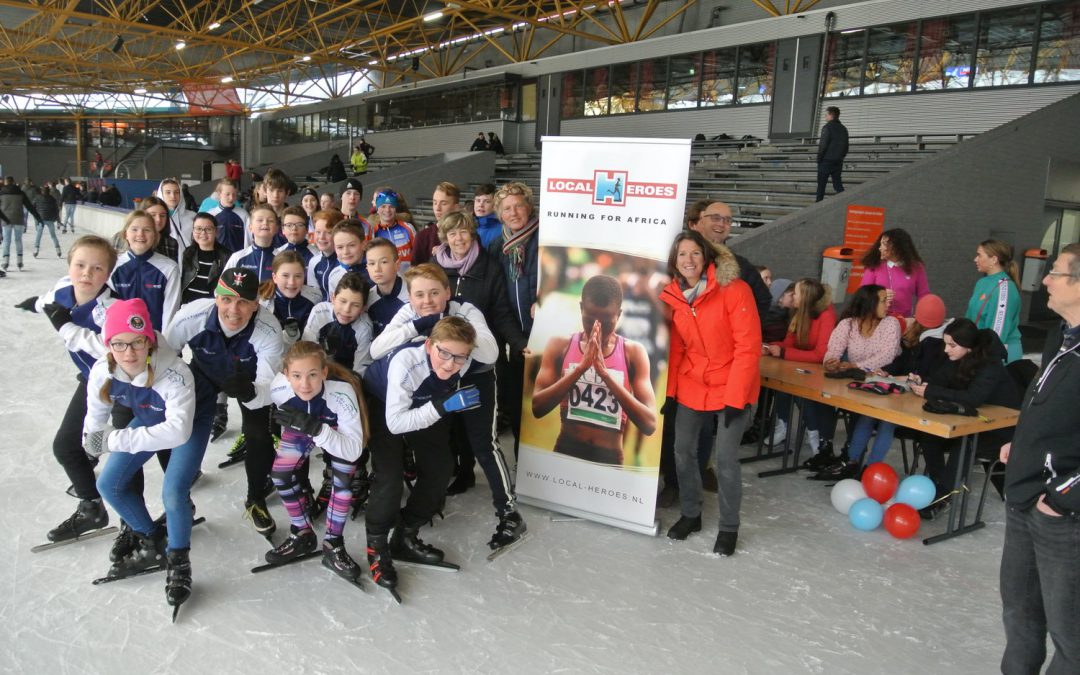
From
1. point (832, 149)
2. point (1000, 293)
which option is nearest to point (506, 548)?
point (1000, 293)

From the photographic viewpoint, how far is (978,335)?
359cm

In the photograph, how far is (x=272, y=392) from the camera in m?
2.85

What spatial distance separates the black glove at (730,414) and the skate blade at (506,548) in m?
1.09

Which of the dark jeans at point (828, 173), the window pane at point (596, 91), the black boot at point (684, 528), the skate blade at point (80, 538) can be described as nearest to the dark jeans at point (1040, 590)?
Answer: the black boot at point (684, 528)

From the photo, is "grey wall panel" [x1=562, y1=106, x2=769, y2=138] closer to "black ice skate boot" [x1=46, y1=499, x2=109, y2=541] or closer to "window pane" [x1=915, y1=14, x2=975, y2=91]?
"window pane" [x1=915, y1=14, x2=975, y2=91]

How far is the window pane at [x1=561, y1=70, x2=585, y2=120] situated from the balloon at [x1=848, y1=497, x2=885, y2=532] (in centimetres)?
1594

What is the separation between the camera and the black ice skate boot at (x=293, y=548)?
9.66ft

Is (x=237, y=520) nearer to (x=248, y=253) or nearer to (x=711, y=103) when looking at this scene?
(x=248, y=253)

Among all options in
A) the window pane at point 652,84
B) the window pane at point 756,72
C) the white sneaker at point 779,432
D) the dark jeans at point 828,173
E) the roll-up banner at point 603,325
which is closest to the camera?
the roll-up banner at point 603,325

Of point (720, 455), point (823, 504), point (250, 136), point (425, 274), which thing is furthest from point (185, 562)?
point (250, 136)

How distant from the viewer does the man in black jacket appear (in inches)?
71.9

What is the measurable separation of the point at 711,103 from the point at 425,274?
13.7 m

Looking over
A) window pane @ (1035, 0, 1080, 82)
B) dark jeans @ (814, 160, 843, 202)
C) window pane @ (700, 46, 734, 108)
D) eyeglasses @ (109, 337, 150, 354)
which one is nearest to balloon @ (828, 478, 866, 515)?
eyeglasses @ (109, 337, 150, 354)

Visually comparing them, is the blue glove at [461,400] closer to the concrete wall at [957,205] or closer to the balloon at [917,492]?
the balloon at [917,492]
